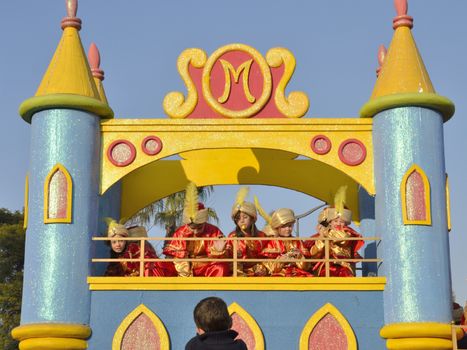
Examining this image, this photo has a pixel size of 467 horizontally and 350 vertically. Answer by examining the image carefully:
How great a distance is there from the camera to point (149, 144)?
14234 millimetres

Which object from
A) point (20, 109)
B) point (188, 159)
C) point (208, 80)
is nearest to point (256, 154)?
point (188, 159)

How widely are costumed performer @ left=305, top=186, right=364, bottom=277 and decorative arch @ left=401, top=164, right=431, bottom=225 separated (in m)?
0.95

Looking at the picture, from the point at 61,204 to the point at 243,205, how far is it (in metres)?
2.47

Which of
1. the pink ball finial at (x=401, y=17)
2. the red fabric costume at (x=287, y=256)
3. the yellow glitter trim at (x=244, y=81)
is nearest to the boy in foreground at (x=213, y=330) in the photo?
the red fabric costume at (x=287, y=256)

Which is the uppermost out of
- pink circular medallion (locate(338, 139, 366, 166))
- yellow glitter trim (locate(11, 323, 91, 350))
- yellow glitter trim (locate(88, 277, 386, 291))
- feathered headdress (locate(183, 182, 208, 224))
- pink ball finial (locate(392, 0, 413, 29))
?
pink ball finial (locate(392, 0, 413, 29))

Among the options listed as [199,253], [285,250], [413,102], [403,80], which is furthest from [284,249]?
[403,80]

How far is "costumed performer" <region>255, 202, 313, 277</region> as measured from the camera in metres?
14.0

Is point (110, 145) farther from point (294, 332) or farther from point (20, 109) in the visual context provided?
point (294, 332)

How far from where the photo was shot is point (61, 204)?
45.1 ft

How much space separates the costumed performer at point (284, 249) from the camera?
14.0 metres

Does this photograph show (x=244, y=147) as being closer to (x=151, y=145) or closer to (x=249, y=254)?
(x=151, y=145)

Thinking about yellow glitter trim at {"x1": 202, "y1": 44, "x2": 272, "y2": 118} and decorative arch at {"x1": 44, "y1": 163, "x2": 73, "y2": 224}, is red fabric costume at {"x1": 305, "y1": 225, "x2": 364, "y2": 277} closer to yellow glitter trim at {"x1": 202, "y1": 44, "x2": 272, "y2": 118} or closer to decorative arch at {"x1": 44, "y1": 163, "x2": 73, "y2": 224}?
yellow glitter trim at {"x1": 202, "y1": 44, "x2": 272, "y2": 118}

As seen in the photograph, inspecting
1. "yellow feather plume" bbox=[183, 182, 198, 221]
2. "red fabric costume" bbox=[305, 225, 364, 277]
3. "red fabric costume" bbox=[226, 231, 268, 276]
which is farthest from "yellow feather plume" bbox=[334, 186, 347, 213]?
"yellow feather plume" bbox=[183, 182, 198, 221]

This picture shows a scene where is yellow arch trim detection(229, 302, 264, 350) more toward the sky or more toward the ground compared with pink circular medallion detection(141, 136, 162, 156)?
more toward the ground
